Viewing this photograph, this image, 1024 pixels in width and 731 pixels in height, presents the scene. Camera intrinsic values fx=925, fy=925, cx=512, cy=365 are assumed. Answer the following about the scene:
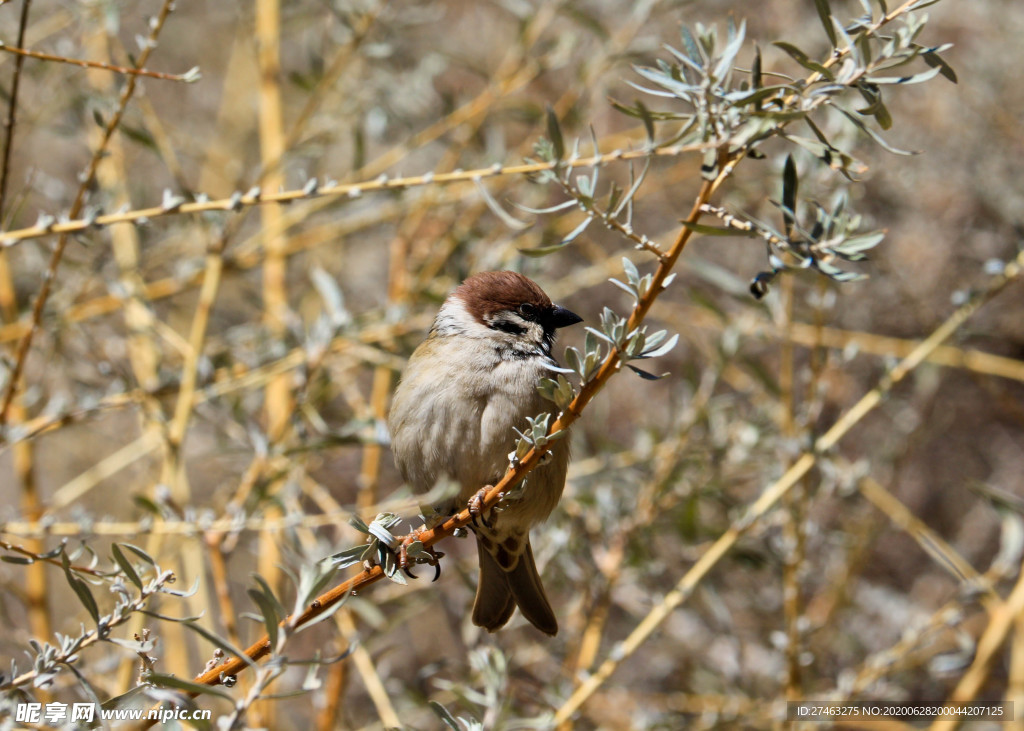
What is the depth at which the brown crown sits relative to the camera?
239 cm

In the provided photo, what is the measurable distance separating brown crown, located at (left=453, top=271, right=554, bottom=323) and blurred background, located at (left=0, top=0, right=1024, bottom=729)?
16 centimetres

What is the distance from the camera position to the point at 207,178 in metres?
4.05

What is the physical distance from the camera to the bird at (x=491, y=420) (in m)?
2.13

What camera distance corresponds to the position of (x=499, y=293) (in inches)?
94.7

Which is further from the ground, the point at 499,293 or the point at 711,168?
the point at 711,168

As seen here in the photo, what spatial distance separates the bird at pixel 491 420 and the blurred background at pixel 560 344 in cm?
13

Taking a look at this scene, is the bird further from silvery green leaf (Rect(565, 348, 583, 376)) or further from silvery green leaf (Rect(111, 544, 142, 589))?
silvery green leaf (Rect(111, 544, 142, 589))

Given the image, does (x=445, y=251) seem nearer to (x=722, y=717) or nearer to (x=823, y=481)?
(x=823, y=481)

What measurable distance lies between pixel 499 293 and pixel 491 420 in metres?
0.43

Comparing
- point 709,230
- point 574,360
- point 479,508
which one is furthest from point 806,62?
point 479,508

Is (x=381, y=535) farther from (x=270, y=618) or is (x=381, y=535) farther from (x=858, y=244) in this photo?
(x=858, y=244)

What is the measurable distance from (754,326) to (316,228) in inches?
58.3

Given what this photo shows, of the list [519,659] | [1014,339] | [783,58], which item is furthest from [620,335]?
[1014,339]

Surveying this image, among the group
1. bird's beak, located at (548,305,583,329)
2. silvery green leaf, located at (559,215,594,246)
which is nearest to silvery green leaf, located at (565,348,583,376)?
silvery green leaf, located at (559,215,594,246)
